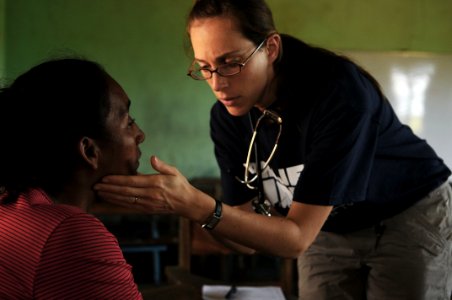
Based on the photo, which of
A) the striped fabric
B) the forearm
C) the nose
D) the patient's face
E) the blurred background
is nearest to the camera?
the striped fabric

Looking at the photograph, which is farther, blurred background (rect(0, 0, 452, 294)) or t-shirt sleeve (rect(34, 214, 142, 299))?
blurred background (rect(0, 0, 452, 294))

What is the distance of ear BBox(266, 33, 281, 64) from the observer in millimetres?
1514

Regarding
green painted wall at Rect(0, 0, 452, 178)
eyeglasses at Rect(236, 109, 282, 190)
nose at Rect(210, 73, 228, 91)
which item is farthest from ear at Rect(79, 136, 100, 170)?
green painted wall at Rect(0, 0, 452, 178)

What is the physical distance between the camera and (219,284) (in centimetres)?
173

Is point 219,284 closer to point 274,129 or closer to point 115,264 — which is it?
point 274,129

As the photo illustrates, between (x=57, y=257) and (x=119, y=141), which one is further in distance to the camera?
(x=119, y=141)

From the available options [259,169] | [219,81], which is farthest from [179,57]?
[219,81]

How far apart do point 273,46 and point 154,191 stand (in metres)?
0.55

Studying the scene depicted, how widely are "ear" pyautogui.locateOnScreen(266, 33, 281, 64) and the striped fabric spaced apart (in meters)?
0.71

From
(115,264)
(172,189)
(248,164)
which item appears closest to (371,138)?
(248,164)

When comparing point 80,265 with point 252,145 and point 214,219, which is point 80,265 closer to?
point 214,219

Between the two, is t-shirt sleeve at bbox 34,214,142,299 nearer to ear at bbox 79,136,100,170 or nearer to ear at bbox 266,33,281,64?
ear at bbox 79,136,100,170

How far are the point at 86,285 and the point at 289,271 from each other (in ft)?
4.03

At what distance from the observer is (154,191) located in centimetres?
119
